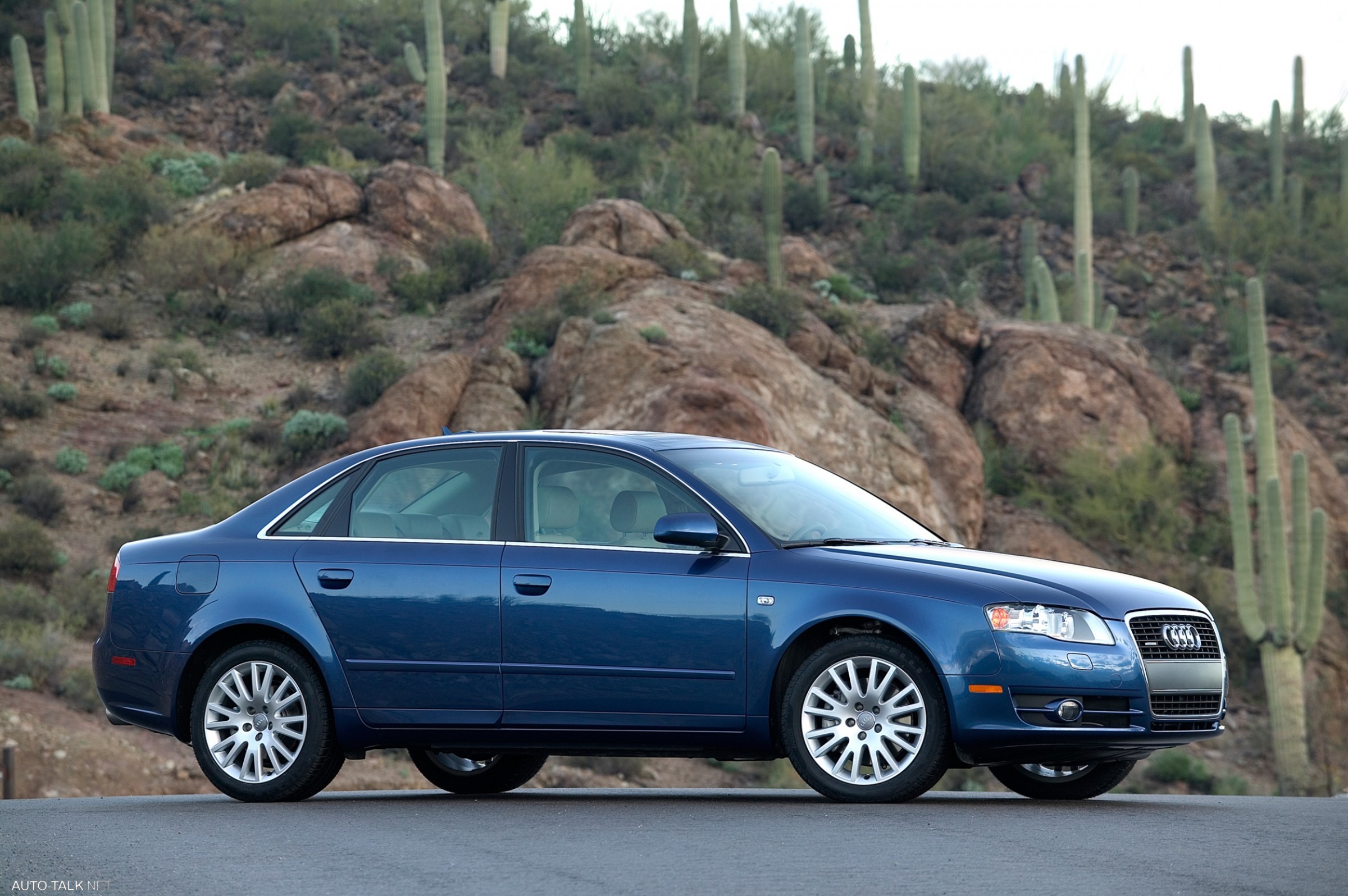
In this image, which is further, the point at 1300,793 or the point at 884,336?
the point at 884,336

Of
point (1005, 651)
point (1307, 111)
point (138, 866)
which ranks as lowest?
point (138, 866)

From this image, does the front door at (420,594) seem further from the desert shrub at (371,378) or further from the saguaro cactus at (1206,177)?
the saguaro cactus at (1206,177)

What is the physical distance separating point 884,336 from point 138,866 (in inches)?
1033

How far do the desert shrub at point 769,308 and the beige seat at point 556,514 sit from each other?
20.8 meters

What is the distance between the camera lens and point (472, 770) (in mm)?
9055

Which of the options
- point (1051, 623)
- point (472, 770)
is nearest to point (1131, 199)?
point (472, 770)

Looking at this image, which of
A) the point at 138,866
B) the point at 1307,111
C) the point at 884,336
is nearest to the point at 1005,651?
the point at 138,866

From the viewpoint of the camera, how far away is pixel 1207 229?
→ 139 feet

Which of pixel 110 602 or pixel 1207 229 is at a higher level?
pixel 1207 229

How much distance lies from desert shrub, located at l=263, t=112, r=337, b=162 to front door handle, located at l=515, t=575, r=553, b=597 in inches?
1383

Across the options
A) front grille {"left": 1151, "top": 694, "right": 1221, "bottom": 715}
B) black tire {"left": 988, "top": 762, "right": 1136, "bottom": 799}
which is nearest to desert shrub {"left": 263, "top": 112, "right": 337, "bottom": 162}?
black tire {"left": 988, "top": 762, "right": 1136, "bottom": 799}

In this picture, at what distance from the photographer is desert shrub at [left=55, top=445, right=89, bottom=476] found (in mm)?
25891

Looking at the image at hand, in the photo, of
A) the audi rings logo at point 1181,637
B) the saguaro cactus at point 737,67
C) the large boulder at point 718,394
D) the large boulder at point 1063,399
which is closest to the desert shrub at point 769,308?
the large boulder at point 718,394

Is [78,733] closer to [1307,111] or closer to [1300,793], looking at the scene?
[1300,793]
